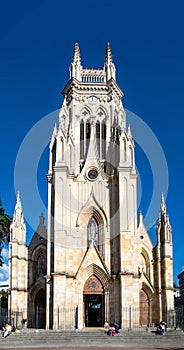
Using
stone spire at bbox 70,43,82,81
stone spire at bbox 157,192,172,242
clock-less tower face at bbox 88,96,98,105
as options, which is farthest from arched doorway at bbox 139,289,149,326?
stone spire at bbox 70,43,82,81

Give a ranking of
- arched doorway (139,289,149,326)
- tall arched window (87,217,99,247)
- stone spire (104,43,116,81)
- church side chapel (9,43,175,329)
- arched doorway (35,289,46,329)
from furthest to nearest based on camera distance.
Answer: stone spire (104,43,116,81) → arched doorway (139,289,149,326) → arched doorway (35,289,46,329) → tall arched window (87,217,99,247) → church side chapel (9,43,175,329)

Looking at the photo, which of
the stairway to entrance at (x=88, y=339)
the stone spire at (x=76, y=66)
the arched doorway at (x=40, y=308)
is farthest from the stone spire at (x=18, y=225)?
the stone spire at (x=76, y=66)

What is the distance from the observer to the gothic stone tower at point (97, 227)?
47812 millimetres

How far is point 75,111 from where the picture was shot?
57.8 m

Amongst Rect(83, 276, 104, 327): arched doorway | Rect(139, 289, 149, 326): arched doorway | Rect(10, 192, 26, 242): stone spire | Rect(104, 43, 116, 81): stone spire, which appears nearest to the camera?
Rect(83, 276, 104, 327): arched doorway

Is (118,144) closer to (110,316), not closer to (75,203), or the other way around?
(75,203)

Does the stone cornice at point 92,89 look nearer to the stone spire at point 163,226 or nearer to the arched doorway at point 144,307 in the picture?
the stone spire at point 163,226

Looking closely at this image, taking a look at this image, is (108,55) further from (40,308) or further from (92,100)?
(40,308)

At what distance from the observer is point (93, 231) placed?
5181 cm

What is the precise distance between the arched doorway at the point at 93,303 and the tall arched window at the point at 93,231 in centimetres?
392

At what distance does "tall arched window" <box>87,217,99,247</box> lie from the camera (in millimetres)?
51375

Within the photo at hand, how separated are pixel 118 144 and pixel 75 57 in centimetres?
1381

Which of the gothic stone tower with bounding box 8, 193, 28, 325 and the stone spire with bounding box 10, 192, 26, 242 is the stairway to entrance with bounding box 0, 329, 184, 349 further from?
the stone spire with bounding box 10, 192, 26, 242

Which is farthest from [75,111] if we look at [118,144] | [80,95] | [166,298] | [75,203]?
[166,298]
